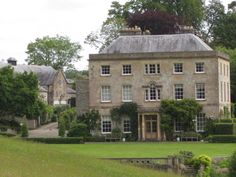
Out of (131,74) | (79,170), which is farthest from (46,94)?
(79,170)

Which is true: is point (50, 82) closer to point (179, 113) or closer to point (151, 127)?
point (151, 127)

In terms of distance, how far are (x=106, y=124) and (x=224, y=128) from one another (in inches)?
438

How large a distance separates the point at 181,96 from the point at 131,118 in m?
4.92

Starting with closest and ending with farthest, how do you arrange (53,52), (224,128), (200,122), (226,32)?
1. (224,128)
2. (200,122)
3. (226,32)
4. (53,52)

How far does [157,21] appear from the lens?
268 feet

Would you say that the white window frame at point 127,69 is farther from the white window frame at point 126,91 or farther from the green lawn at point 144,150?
the green lawn at point 144,150

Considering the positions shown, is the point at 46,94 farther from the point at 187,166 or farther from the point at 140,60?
the point at 187,166

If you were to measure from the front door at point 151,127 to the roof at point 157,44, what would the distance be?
6.34 meters

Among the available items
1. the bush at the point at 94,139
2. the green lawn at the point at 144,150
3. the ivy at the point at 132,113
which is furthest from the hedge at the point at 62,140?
the green lawn at the point at 144,150

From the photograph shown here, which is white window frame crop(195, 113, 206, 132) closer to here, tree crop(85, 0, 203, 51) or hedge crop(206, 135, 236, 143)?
hedge crop(206, 135, 236, 143)

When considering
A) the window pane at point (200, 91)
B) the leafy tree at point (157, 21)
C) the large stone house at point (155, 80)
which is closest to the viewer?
the large stone house at point (155, 80)

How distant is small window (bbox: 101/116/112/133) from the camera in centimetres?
6838

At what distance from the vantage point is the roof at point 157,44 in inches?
2726

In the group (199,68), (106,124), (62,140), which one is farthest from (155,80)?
(62,140)
